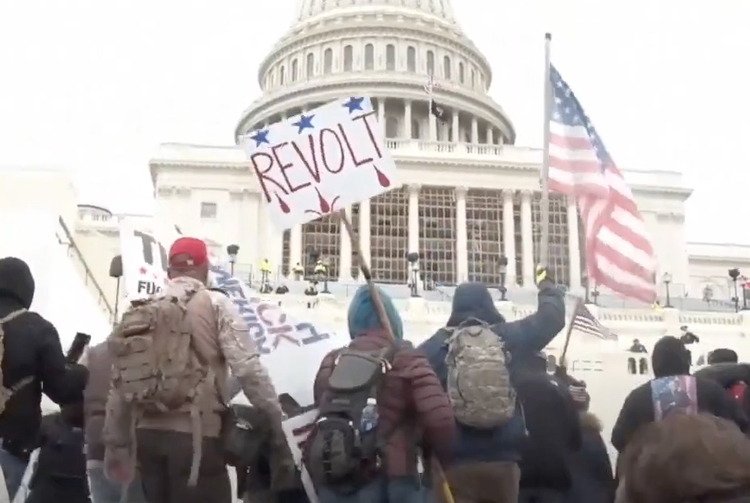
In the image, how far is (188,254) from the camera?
502cm

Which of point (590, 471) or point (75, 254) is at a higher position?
point (75, 254)

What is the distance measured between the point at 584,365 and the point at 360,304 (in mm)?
16299

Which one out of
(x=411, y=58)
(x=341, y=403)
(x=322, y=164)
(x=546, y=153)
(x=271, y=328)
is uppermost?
(x=411, y=58)

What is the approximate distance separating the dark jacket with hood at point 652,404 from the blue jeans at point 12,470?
3.57 m

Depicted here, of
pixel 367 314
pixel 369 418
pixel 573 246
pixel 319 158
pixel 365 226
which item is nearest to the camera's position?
pixel 369 418

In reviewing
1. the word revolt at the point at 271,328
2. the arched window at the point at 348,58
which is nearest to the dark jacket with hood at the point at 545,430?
the word revolt at the point at 271,328

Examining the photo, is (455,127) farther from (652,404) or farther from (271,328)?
(652,404)

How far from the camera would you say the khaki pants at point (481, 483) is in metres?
5.03

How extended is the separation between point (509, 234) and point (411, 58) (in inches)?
874

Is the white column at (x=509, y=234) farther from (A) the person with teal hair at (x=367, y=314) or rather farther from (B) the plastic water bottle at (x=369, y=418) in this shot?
(B) the plastic water bottle at (x=369, y=418)

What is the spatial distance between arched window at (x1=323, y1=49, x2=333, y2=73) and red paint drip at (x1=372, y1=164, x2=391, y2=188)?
195 feet

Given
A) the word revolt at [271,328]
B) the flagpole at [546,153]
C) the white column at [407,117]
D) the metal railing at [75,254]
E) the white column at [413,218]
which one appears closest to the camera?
the word revolt at [271,328]

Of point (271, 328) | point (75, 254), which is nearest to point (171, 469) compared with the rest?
Result: point (271, 328)

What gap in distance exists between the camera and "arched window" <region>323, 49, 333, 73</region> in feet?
214
